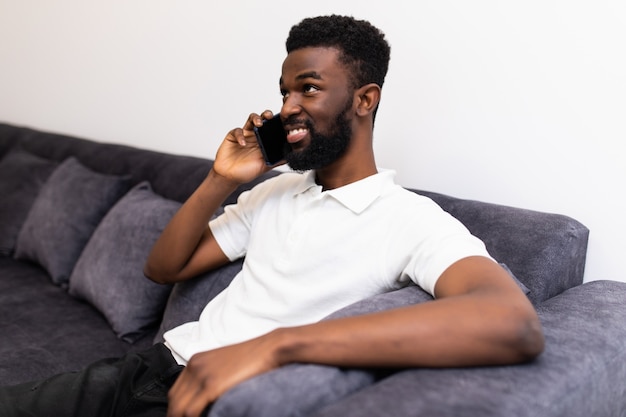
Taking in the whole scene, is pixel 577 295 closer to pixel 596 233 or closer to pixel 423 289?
pixel 596 233

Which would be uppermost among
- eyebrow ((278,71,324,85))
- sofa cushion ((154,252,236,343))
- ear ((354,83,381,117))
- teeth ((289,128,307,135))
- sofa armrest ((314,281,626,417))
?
eyebrow ((278,71,324,85))

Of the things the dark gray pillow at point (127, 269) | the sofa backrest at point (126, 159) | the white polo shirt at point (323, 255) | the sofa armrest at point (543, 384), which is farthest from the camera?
the sofa backrest at point (126, 159)

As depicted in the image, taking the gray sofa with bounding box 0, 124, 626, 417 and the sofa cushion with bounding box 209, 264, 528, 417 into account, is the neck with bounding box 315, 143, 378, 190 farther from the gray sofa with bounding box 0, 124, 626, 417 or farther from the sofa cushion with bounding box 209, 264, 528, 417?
the sofa cushion with bounding box 209, 264, 528, 417

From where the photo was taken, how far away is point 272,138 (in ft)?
4.56

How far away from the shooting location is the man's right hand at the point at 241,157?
4.66 feet

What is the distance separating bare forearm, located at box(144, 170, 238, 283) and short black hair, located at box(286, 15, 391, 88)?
35 cm

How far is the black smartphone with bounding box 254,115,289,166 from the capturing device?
1378 mm

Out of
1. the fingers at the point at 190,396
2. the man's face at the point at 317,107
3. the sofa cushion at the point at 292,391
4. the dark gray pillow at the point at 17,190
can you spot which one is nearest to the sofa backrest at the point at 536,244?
the man's face at the point at 317,107

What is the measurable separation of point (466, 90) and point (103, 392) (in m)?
1.10

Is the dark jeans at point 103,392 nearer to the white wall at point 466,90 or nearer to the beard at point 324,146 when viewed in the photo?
the beard at point 324,146

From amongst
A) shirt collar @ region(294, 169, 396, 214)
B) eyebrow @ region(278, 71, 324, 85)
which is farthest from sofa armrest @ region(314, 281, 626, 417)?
eyebrow @ region(278, 71, 324, 85)

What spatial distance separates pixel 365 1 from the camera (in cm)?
179

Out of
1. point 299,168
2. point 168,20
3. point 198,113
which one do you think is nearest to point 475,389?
point 299,168

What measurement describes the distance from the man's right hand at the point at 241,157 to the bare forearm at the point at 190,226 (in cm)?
2
